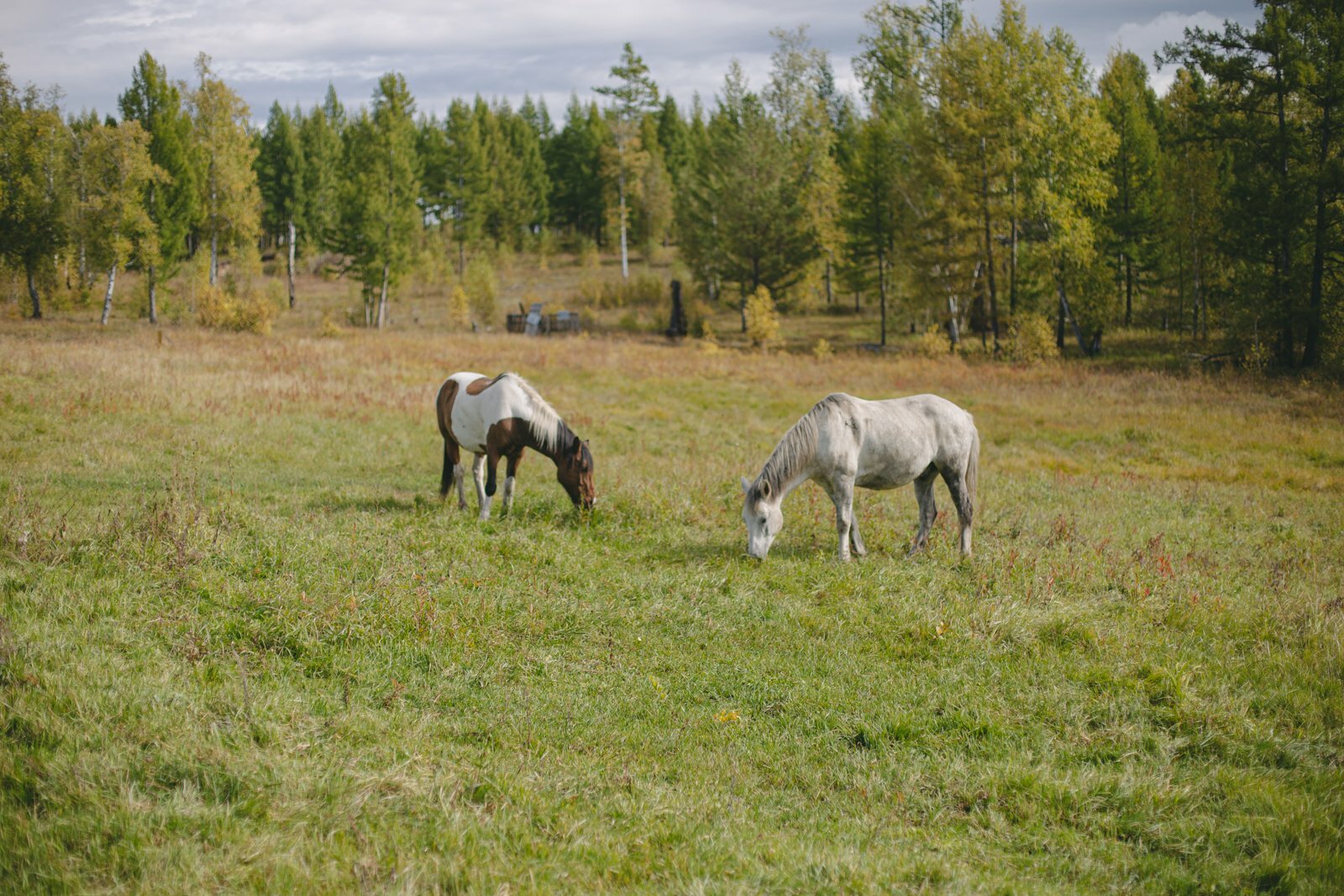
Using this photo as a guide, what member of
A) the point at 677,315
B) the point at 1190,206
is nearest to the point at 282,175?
the point at 677,315

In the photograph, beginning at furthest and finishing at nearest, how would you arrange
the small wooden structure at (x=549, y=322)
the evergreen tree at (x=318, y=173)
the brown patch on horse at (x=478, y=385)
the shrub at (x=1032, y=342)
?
the evergreen tree at (x=318, y=173) → the small wooden structure at (x=549, y=322) → the shrub at (x=1032, y=342) → the brown patch on horse at (x=478, y=385)

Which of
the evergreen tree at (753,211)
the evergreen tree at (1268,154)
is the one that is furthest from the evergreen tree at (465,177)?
the evergreen tree at (1268,154)

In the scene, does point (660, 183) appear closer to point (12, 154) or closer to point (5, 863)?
point (12, 154)

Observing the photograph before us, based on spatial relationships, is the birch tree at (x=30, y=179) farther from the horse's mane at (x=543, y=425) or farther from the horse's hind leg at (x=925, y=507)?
the horse's hind leg at (x=925, y=507)

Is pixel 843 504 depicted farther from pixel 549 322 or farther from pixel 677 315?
pixel 549 322

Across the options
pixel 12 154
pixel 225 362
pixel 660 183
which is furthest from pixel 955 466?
pixel 660 183

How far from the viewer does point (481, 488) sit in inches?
473

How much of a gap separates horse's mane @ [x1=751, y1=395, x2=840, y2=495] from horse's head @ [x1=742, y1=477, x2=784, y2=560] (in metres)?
0.04

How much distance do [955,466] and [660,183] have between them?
63.6m

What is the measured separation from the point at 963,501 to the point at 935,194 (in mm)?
31957

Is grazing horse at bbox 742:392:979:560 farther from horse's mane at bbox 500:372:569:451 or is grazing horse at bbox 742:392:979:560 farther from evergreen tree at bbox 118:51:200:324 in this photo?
evergreen tree at bbox 118:51:200:324

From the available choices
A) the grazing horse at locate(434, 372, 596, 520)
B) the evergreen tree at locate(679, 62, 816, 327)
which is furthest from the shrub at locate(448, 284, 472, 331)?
the grazing horse at locate(434, 372, 596, 520)

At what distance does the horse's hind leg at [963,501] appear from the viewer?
35.8 ft

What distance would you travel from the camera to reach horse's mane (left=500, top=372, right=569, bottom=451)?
11859 millimetres
